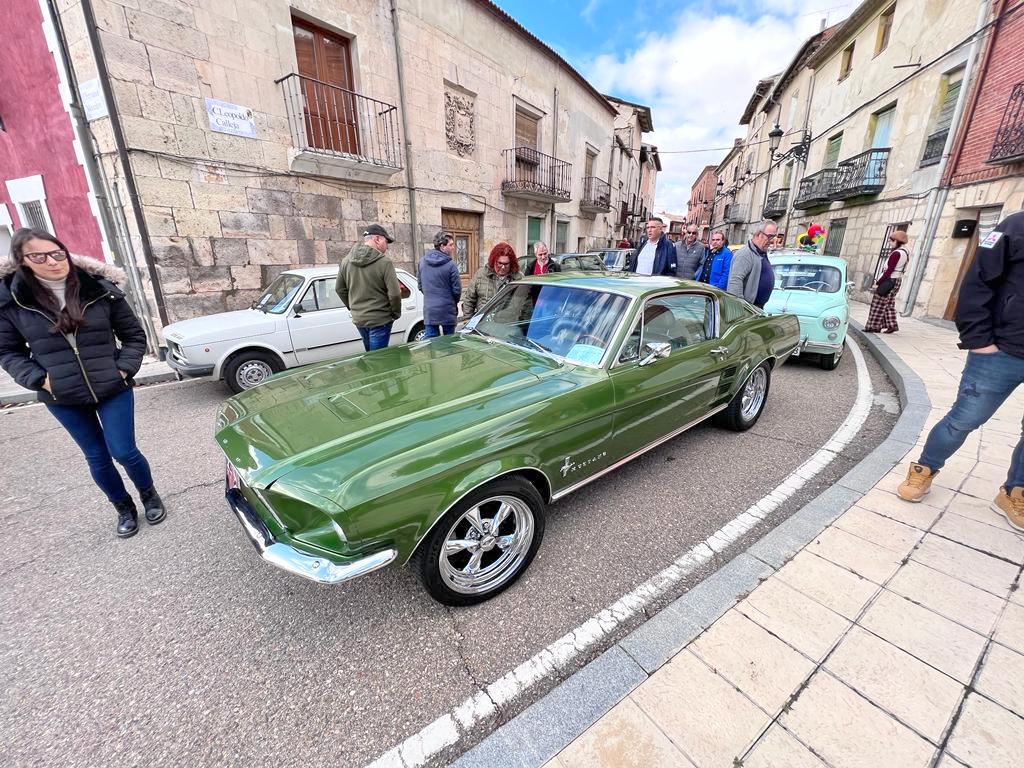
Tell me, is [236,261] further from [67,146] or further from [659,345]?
[659,345]

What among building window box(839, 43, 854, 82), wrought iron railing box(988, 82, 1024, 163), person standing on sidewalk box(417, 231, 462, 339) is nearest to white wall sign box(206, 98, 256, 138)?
person standing on sidewalk box(417, 231, 462, 339)

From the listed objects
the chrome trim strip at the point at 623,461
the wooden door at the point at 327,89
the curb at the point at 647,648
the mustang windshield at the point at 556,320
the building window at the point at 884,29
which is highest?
the building window at the point at 884,29

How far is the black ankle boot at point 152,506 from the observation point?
2840 millimetres

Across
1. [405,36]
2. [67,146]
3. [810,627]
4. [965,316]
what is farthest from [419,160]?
[810,627]

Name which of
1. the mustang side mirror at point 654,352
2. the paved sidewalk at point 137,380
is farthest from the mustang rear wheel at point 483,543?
the paved sidewalk at point 137,380

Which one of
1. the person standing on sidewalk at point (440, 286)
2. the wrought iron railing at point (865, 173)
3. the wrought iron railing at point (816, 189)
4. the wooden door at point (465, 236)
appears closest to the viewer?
the person standing on sidewalk at point (440, 286)

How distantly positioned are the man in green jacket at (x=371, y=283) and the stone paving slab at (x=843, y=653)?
3.90 m

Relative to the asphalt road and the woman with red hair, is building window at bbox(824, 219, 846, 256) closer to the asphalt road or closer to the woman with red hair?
the woman with red hair

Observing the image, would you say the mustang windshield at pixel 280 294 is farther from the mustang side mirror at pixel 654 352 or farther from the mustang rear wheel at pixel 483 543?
the mustang side mirror at pixel 654 352

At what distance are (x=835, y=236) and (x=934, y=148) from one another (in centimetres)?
521

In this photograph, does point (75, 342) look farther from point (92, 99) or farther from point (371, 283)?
point (92, 99)

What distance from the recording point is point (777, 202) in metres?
20.8

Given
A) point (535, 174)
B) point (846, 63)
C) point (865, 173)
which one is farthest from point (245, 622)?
point (846, 63)

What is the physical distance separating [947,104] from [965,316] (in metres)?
12.8
